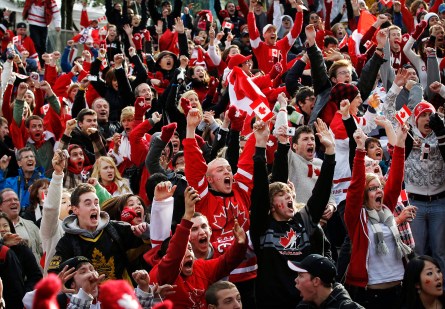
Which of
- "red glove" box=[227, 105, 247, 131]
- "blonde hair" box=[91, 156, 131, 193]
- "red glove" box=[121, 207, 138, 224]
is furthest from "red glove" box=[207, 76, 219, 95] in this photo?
"red glove" box=[121, 207, 138, 224]

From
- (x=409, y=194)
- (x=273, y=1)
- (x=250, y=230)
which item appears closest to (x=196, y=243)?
(x=250, y=230)

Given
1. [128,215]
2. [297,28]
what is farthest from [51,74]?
[128,215]

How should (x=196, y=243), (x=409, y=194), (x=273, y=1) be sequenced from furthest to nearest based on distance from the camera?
(x=273, y=1) < (x=409, y=194) < (x=196, y=243)

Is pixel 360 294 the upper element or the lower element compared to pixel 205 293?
lower

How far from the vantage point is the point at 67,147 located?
10789mm

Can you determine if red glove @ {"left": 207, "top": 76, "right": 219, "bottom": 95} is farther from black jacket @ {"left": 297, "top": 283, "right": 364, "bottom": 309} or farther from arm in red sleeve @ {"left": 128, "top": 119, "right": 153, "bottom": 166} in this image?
black jacket @ {"left": 297, "top": 283, "right": 364, "bottom": 309}

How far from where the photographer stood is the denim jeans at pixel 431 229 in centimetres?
941

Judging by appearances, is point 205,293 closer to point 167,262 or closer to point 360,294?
point 167,262

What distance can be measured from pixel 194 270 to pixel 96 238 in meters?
0.89

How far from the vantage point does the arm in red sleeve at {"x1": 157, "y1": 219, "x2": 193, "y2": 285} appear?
671cm

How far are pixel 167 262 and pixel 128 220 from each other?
154 cm

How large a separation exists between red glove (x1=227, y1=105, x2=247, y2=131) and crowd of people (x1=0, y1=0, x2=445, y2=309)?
0.14 feet

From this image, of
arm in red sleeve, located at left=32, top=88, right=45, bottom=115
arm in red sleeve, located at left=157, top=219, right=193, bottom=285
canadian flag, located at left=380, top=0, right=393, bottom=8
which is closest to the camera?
arm in red sleeve, located at left=157, top=219, right=193, bottom=285

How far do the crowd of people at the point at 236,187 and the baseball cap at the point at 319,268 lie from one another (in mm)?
13
